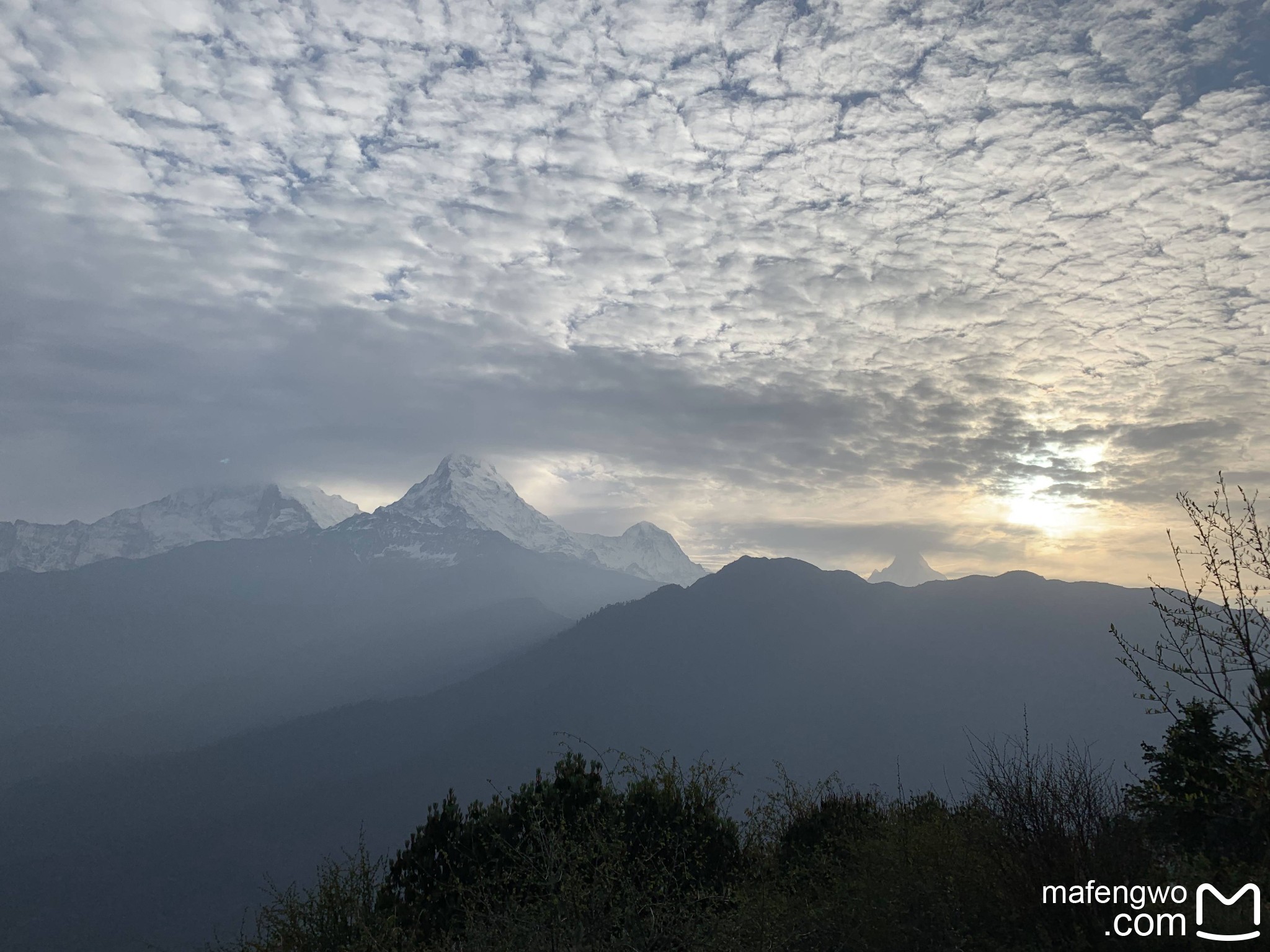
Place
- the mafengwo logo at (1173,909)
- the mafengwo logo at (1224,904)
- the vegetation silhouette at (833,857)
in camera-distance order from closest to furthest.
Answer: the mafengwo logo at (1224,904) → the mafengwo logo at (1173,909) → the vegetation silhouette at (833,857)

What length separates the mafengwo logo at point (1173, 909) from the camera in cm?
918

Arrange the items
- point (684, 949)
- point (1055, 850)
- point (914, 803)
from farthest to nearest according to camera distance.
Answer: point (914, 803), point (684, 949), point (1055, 850)

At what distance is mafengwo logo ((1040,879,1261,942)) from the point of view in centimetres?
918

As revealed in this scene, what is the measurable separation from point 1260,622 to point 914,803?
62.9 feet

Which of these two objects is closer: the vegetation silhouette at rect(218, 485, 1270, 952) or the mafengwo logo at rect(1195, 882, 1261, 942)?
the mafengwo logo at rect(1195, 882, 1261, 942)

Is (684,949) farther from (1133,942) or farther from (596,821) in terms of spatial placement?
(596,821)

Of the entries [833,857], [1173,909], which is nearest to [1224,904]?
[1173,909]

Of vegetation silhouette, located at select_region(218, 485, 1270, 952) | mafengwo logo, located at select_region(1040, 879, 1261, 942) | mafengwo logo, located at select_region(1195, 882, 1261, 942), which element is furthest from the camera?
vegetation silhouette, located at select_region(218, 485, 1270, 952)

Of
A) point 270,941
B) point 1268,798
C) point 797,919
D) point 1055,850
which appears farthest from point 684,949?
point 270,941

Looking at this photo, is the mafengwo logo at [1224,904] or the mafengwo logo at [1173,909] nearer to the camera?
the mafengwo logo at [1224,904]

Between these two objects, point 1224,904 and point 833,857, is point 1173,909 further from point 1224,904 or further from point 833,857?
point 833,857

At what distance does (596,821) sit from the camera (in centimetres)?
2105

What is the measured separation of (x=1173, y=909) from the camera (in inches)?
389

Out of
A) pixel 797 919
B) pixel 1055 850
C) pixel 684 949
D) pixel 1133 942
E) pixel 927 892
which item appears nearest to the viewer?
pixel 1133 942
